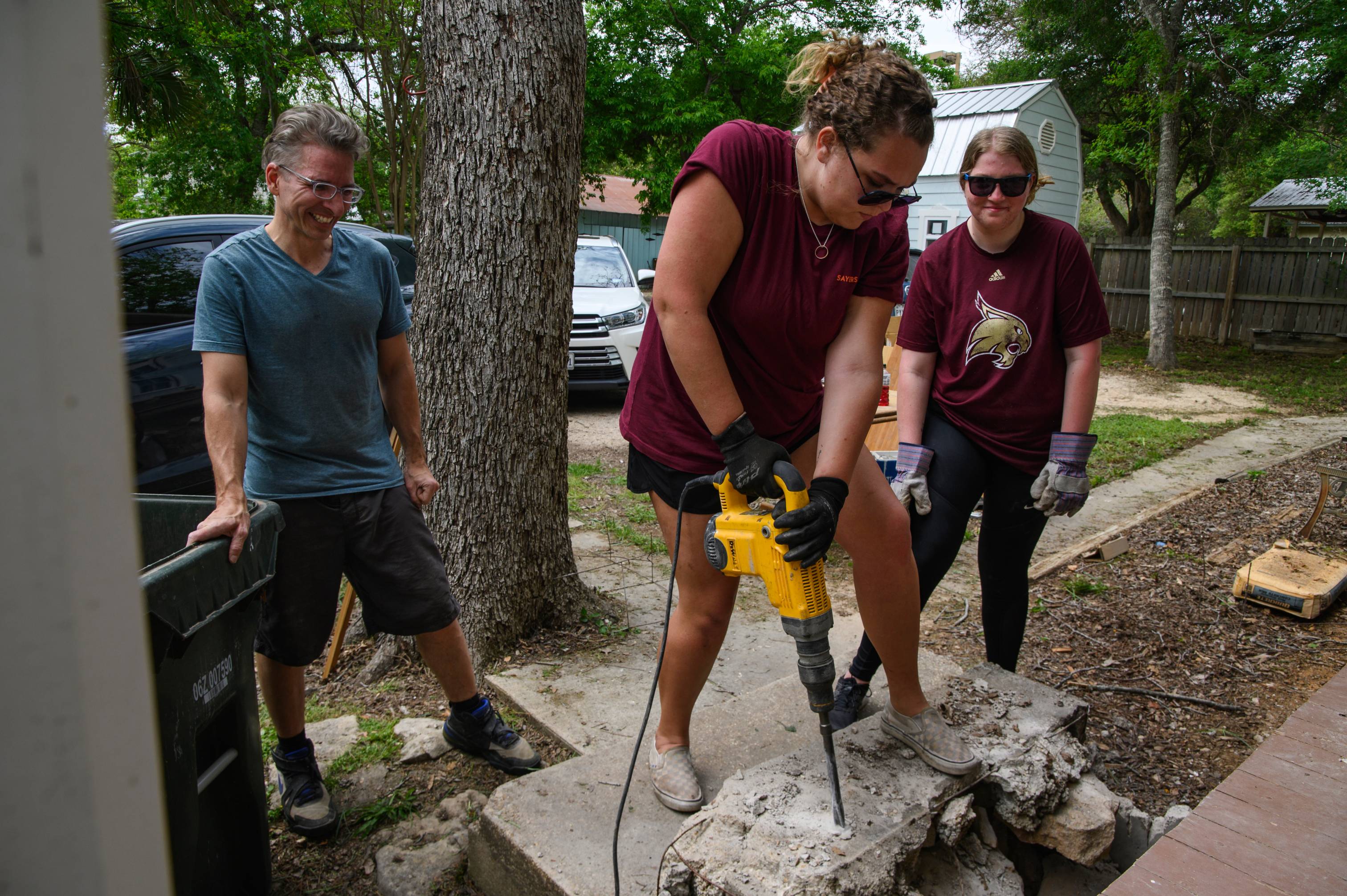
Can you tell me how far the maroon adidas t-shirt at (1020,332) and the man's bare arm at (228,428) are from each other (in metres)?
2.08

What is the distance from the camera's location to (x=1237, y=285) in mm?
15898

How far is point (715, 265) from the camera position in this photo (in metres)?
1.92

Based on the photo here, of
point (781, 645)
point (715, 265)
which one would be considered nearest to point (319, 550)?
point (715, 265)

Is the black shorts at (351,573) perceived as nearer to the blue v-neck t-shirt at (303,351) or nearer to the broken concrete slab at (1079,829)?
the blue v-neck t-shirt at (303,351)

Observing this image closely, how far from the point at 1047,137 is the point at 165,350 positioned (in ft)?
52.6

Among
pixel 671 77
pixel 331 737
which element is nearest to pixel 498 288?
pixel 331 737

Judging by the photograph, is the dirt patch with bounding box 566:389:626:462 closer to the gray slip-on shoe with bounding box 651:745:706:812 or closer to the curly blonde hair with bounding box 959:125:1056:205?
the curly blonde hair with bounding box 959:125:1056:205

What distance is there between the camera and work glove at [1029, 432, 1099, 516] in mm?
2574

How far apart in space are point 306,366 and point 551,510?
1.30 m

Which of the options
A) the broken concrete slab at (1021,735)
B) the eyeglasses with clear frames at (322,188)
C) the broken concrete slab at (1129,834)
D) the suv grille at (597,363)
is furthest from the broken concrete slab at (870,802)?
the suv grille at (597,363)

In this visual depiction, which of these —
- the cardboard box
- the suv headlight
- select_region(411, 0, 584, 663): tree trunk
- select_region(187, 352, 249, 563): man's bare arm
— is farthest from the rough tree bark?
select_region(187, 352, 249, 563): man's bare arm

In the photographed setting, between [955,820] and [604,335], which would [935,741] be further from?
[604,335]

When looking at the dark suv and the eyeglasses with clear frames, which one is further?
the dark suv

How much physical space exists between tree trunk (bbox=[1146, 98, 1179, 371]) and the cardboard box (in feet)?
32.6
